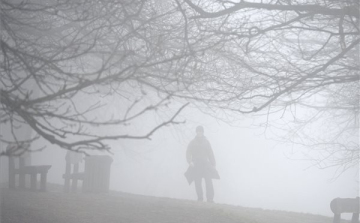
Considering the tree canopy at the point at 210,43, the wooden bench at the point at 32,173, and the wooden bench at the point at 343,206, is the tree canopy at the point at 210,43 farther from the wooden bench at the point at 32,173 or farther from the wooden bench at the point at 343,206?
the wooden bench at the point at 32,173

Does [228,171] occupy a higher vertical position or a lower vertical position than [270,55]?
lower

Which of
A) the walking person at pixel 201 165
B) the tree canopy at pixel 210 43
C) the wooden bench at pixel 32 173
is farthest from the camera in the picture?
the walking person at pixel 201 165

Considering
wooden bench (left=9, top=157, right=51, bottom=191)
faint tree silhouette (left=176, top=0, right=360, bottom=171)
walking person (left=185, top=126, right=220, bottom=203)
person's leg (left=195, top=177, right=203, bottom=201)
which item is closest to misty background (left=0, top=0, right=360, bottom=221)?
faint tree silhouette (left=176, top=0, right=360, bottom=171)

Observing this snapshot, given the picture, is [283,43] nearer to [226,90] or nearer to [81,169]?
[226,90]

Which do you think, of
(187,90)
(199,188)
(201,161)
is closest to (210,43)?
(187,90)

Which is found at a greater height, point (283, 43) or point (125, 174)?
point (283, 43)

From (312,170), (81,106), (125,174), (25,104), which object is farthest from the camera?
(312,170)

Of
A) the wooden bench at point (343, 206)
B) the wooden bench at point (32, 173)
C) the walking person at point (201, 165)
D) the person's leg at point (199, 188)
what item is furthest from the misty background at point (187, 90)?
the wooden bench at point (32, 173)

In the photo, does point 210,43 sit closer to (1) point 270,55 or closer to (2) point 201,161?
(1) point 270,55

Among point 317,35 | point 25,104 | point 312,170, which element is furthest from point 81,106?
point 312,170

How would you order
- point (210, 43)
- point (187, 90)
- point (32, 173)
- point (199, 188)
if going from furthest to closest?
1. point (199, 188)
2. point (32, 173)
3. point (210, 43)
4. point (187, 90)

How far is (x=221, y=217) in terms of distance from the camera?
26.1 ft

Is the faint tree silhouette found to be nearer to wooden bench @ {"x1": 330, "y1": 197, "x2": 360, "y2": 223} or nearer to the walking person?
wooden bench @ {"x1": 330, "y1": 197, "x2": 360, "y2": 223}

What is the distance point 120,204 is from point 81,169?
65.5ft
